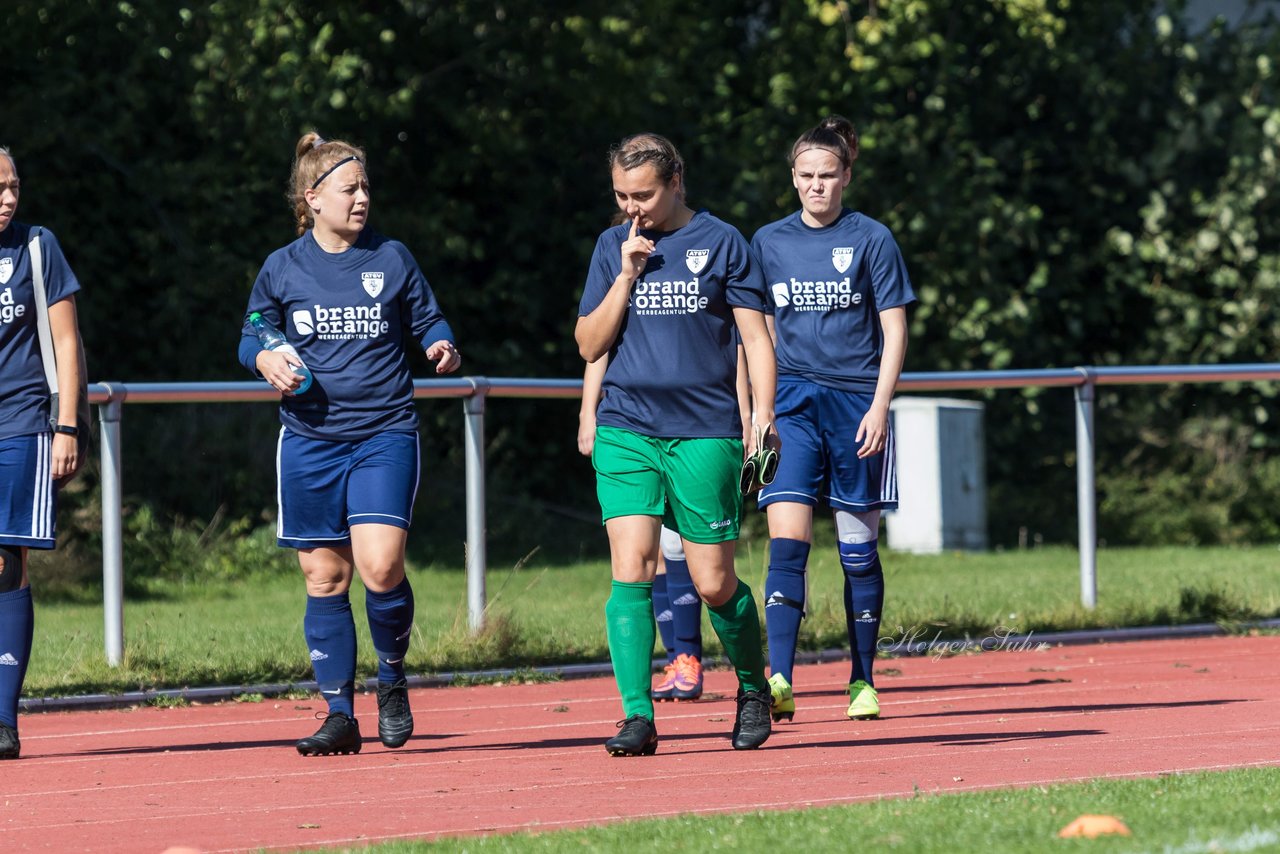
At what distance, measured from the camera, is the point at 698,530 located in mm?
6992

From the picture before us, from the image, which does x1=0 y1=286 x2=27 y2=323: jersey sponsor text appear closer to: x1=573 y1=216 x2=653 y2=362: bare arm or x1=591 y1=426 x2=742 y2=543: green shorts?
x1=573 y1=216 x2=653 y2=362: bare arm

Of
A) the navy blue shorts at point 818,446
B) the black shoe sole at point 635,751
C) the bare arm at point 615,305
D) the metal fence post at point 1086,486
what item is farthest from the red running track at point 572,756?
the metal fence post at point 1086,486

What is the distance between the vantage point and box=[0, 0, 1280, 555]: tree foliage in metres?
16.1

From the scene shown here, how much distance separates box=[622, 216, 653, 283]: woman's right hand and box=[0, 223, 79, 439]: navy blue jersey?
71.4 inches

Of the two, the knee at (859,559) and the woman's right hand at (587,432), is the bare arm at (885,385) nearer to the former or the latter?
the knee at (859,559)

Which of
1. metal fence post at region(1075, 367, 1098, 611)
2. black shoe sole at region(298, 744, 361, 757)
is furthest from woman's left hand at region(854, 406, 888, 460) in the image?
metal fence post at region(1075, 367, 1098, 611)

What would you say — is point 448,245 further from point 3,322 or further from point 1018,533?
point 3,322

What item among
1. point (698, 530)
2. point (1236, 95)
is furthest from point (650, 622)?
point (1236, 95)

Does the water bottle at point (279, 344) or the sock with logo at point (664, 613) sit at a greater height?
the water bottle at point (279, 344)

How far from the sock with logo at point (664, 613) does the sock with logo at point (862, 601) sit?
3.28 feet

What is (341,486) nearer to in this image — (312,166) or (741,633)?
(312,166)

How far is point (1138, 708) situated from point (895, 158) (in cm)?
1111

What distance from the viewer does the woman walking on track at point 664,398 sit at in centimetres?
694

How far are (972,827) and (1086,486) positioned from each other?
639 centimetres
